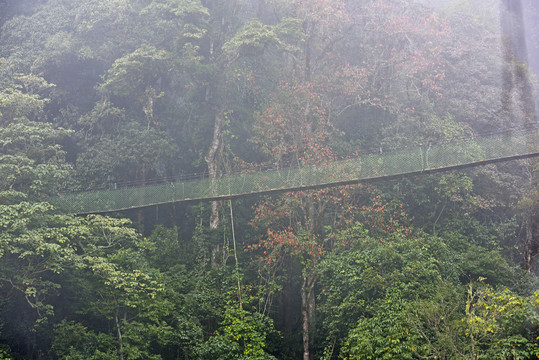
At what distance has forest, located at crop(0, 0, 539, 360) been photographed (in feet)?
42.0

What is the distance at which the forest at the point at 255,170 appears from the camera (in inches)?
504

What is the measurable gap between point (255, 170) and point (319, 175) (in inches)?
139

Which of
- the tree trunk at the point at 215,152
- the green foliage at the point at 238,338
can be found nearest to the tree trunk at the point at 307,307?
the green foliage at the point at 238,338

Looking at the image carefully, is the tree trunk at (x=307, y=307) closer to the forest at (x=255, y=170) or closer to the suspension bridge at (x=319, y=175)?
the forest at (x=255, y=170)

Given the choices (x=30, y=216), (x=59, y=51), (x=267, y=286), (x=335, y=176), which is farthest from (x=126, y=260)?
(x=59, y=51)

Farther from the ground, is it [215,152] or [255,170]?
[215,152]

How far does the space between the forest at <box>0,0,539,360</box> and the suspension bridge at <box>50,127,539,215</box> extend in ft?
1.90

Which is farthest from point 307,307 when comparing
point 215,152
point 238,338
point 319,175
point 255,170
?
point 215,152

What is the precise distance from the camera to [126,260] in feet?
46.2

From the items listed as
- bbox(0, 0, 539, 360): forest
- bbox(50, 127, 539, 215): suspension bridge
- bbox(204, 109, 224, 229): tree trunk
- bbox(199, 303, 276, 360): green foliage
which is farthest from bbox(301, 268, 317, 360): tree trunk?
bbox(204, 109, 224, 229): tree trunk

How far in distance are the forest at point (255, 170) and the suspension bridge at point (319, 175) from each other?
0.58m

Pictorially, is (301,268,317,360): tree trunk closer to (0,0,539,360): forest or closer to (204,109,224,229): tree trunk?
(0,0,539,360): forest

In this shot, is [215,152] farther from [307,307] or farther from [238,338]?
[238,338]

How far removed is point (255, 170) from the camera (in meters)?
17.0
